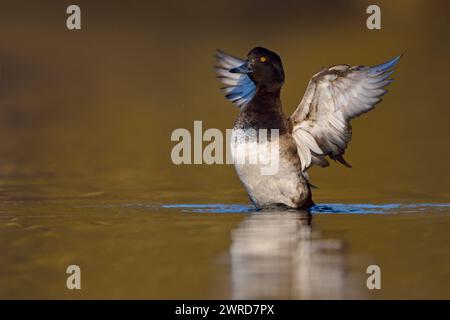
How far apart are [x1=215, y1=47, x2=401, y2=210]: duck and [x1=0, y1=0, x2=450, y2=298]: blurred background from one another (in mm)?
615

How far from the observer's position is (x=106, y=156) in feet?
50.8

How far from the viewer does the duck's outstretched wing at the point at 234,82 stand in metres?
12.2

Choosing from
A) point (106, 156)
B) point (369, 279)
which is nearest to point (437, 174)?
point (106, 156)

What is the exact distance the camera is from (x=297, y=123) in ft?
34.9

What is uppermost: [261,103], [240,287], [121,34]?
[121,34]

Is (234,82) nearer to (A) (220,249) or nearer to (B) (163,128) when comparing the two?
(A) (220,249)

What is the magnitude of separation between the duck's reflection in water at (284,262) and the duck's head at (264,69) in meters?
1.62

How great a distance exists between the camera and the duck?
1021cm

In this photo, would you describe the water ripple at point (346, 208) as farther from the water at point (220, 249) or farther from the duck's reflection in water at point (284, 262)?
the duck's reflection in water at point (284, 262)

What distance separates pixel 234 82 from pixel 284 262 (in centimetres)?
473

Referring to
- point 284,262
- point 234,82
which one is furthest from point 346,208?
point 284,262

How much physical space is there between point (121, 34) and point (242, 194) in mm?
16304

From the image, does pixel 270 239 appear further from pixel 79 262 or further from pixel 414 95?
pixel 414 95

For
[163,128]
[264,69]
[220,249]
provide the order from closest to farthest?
[220,249]
[264,69]
[163,128]
